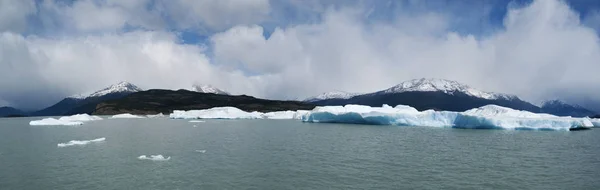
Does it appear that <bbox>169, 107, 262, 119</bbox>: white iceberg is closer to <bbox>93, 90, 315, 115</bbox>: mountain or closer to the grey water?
the grey water

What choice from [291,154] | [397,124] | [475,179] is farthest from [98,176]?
[397,124]

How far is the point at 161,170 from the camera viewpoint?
1479 centimetres

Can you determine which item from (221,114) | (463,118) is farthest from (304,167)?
(221,114)

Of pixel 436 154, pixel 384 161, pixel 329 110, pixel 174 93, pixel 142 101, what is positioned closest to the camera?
pixel 384 161

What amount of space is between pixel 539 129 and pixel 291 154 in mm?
28200

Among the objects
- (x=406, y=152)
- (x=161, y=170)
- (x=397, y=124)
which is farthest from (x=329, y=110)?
(x=161, y=170)

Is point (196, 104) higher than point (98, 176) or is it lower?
higher

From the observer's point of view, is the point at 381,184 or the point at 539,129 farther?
the point at 539,129

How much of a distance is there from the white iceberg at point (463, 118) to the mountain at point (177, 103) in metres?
90.0

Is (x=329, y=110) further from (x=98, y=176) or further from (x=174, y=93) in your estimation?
(x=174, y=93)

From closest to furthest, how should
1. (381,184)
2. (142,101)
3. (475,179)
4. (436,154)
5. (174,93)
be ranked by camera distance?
(381,184), (475,179), (436,154), (142,101), (174,93)

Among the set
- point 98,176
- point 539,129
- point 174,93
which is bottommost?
point 98,176

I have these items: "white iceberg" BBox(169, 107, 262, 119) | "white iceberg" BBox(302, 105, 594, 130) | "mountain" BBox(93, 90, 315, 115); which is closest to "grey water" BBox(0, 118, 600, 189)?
"white iceberg" BBox(302, 105, 594, 130)

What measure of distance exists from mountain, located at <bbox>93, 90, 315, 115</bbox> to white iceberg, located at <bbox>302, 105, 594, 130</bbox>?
295 feet
